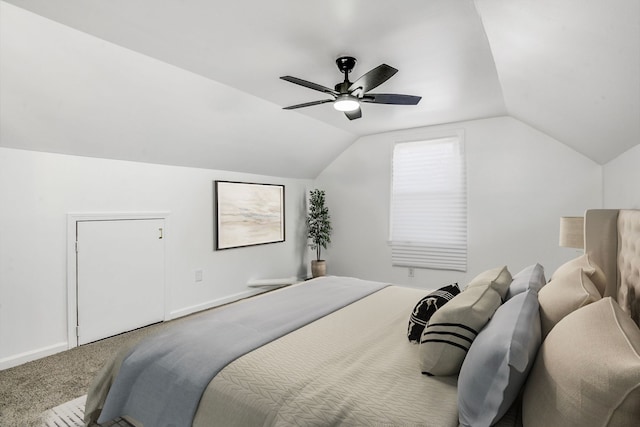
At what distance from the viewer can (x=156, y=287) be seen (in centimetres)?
378

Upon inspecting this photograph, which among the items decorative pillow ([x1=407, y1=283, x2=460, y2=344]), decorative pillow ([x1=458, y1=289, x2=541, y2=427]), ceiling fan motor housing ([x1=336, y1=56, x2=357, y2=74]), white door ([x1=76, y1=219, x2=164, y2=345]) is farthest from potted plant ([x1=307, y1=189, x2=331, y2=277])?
decorative pillow ([x1=458, y1=289, x2=541, y2=427])

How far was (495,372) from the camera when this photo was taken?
108cm

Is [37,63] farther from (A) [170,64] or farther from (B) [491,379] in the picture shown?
(B) [491,379]

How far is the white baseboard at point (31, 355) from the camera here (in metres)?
2.73

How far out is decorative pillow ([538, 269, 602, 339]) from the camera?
53.8 inches

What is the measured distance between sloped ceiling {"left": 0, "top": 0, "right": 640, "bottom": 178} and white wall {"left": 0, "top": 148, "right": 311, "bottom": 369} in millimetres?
210

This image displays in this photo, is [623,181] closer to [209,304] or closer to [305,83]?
[305,83]

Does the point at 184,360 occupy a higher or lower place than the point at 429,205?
lower

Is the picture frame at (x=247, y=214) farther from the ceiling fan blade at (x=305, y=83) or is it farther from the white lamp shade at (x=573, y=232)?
the white lamp shade at (x=573, y=232)

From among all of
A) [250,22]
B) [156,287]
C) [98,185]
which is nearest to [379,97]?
[250,22]

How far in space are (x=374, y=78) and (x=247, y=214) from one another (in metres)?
2.97

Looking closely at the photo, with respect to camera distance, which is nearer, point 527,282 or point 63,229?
point 527,282

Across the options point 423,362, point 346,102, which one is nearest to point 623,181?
point 346,102

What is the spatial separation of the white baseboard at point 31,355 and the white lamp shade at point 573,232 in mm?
4448
